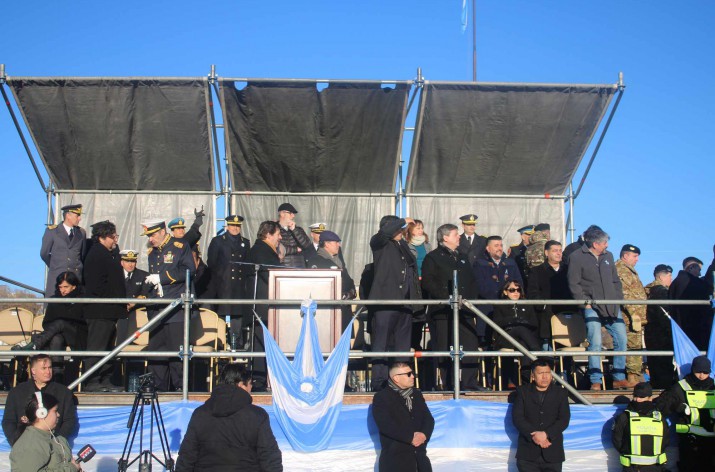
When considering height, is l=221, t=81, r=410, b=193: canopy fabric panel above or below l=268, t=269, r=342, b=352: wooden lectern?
above

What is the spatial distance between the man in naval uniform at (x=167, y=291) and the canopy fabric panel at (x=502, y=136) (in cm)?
423

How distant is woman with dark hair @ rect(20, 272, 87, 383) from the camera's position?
9008mm

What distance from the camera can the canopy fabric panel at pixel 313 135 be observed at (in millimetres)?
11703

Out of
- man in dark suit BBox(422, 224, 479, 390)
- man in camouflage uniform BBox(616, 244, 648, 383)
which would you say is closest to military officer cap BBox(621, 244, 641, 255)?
man in camouflage uniform BBox(616, 244, 648, 383)

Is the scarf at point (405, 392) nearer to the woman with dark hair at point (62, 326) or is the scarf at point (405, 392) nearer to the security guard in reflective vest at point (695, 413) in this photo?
the security guard in reflective vest at point (695, 413)

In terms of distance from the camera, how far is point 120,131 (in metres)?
12.0

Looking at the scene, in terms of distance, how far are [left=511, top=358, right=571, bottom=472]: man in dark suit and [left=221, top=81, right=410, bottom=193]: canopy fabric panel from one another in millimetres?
5154

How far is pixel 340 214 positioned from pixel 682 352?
566 centimetres

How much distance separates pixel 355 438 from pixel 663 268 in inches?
224

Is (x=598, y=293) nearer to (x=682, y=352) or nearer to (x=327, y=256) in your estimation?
(x=682, y=352)

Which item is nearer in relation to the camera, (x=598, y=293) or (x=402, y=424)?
(x=402, y=424)

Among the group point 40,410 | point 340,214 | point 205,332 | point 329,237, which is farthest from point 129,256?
point 40,410

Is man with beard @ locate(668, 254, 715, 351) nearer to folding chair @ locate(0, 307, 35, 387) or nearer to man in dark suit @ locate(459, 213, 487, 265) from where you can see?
man in dark suit @ locate(459, 213, 487, 265)

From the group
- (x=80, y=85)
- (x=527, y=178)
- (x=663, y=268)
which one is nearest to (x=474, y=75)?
(x=527, y=178)
